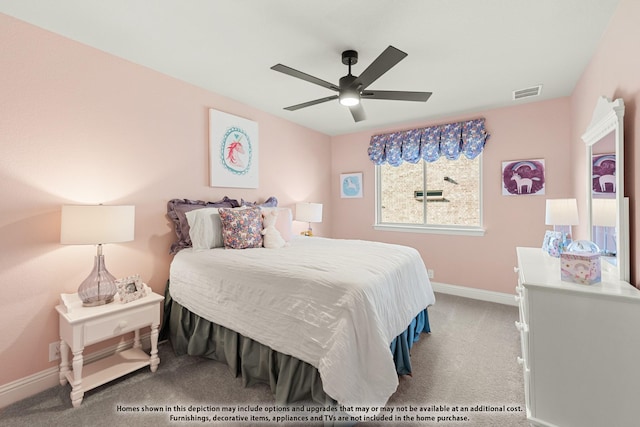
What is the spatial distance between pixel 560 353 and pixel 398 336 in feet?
2.92

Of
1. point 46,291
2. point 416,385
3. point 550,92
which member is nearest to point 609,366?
point 416,385

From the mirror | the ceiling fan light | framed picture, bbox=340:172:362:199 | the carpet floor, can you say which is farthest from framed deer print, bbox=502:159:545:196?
the ceiling fan light

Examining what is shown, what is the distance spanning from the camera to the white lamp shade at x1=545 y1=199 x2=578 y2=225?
7.53 feet

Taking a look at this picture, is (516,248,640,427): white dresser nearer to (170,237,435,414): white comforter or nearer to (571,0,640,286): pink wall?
(571,0,640,286): pink wall

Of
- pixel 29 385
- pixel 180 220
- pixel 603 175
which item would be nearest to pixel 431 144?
pixel 603 175

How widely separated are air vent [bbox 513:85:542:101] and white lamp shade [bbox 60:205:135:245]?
391 cm

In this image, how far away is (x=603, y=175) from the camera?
1.85 meters

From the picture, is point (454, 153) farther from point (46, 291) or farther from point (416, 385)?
point (46, 291)

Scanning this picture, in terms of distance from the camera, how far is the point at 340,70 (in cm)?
254

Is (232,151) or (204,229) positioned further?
(232,151)

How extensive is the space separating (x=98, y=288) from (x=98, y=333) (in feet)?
1.02

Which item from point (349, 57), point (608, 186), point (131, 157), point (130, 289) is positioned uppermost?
point (349, 57)

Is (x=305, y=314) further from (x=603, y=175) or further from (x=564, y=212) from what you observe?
(x=564, y=212)

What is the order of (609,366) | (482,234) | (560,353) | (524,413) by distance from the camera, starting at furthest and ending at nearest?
(482,234) → (524,413) → (560,353) → (609,366)
